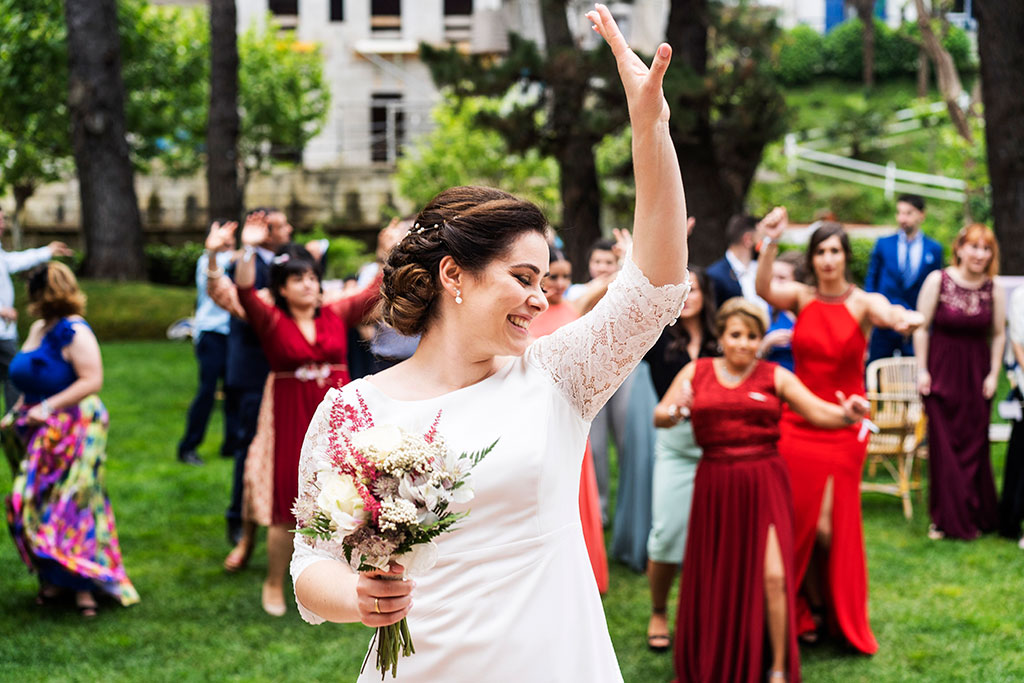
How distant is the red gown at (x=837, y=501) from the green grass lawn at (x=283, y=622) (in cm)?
20

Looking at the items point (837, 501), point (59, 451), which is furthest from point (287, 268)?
point (837, 501)

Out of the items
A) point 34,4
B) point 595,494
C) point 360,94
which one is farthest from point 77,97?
point 360,94

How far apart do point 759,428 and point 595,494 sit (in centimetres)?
145

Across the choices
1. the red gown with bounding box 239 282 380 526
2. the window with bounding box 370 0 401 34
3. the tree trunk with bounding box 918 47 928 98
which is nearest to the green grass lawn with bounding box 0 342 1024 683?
the red gown with bounding box 239 282 380 526

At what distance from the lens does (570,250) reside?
576 inches

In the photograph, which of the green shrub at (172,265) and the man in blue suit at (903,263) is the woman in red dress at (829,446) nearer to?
the man in blue suit at (903,263)

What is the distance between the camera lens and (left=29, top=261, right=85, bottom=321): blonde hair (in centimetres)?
632

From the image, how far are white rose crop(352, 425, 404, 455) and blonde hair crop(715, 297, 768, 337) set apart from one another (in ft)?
11.7

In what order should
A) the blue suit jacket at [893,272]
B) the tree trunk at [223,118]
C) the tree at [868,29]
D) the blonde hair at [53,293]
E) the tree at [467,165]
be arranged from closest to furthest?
1. the blonde hair at [53,293]
2. the blue suit jacket at [893,272]
3. the tree trunk at [223,118]
4. the tree at [467,165]
5. the tree at [868,29]

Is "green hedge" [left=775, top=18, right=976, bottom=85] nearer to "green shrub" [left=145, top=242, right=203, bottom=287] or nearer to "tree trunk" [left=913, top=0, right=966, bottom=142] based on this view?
"tree trunk" [left=913, top=0, right=966, bottom=142]

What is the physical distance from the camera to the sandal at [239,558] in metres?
7.36

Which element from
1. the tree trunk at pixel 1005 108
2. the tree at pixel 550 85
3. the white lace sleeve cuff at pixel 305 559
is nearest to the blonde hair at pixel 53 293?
the white lace sleeve cuff at pixel 305 559

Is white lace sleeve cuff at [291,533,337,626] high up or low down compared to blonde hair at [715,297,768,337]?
down

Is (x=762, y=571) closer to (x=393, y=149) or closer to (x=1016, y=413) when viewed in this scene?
(x=1016, y=413)
